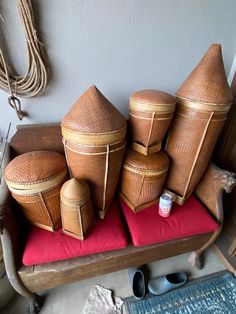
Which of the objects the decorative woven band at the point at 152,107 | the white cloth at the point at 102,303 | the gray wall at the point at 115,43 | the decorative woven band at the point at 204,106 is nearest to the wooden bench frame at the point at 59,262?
the gray wall at the point at 115,43

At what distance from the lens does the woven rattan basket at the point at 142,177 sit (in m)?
0.99

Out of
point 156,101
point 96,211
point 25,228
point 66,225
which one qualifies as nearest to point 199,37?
point 156,101

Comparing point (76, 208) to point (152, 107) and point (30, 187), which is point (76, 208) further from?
point (152, 107)

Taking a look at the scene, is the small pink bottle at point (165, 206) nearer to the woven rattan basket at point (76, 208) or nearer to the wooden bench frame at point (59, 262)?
the wooden bench frame at point (59, 262)

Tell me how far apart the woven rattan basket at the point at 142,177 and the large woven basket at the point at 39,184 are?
0.32 metres

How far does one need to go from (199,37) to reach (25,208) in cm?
126

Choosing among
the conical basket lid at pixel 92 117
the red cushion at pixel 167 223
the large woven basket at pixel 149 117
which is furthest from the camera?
the red cushion at pixel 167 223

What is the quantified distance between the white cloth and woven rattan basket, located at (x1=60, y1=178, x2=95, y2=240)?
1.50 ft

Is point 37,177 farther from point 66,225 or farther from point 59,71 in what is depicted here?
point 59,71

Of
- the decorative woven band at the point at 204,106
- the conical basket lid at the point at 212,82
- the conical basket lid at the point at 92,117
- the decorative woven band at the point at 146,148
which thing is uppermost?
the conical basket lid at the point at 212,82

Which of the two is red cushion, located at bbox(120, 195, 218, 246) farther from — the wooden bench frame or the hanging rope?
the hanging rope

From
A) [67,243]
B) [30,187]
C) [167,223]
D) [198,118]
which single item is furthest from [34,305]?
[198,118]

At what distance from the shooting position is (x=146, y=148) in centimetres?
100

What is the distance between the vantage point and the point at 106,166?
2.88ft
